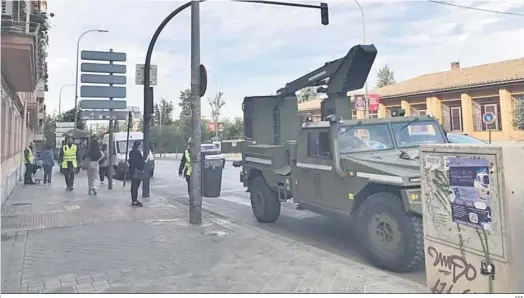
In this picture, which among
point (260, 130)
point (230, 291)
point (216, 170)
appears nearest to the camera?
point (230, 291)

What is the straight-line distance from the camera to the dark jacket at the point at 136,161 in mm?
10844

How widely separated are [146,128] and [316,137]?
6541 millimetres

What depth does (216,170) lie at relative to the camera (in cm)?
1106

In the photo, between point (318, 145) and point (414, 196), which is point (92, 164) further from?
point (414, 196)

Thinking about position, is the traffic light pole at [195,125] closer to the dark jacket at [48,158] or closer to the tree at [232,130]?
the dark jacket at [48,158]

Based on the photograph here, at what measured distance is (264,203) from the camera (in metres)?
8.53

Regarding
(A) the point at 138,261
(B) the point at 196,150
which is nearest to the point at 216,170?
(B) the point at 196,150

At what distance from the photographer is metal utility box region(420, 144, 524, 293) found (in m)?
3.32

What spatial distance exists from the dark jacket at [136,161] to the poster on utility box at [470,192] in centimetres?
856

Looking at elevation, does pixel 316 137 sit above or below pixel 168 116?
below

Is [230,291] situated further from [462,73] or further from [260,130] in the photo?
[462,73]

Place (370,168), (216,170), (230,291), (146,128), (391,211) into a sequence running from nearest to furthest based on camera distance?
1. (230,291)
2. (391,211)
3. (370,168)
4. (216,170)
5. (146,128)

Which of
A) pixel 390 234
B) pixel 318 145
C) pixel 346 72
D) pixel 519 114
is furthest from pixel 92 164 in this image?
pixel 519 114

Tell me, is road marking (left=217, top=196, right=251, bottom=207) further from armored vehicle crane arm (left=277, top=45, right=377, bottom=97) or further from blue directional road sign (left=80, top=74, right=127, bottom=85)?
blue directional road sign (left=80, top=74, right=127, bottom=85)
